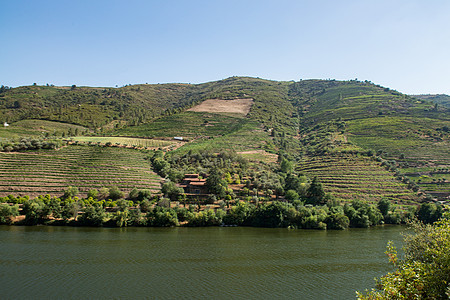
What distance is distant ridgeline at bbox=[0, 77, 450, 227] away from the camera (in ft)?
262

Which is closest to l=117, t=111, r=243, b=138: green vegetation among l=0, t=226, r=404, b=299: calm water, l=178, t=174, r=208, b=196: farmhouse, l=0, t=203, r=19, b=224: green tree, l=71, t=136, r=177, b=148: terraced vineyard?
l=71, t=136, r=177, b=148: terraced vineyard

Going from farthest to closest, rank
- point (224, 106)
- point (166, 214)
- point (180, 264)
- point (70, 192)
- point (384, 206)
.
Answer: point (224, 106), point (384, 206), point (70, 192), point (166, 214), point (180, 264)

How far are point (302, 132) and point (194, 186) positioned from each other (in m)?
96.6

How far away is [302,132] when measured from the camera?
161125mm

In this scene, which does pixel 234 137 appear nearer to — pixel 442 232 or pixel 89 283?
pixel 89 283

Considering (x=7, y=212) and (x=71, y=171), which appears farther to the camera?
(x=71, y=171)

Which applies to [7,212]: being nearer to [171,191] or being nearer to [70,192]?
[70,192]

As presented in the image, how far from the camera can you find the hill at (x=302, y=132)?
96062 millimetres

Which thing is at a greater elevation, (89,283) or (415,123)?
(415,123)

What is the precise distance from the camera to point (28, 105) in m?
180

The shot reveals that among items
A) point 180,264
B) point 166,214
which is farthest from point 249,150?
point 180,264

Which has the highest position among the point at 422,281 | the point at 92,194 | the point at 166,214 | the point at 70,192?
the point at 422,281

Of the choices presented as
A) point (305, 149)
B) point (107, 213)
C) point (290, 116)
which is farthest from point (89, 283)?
point (290, 116)

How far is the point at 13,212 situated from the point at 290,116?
158m
